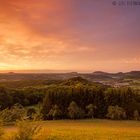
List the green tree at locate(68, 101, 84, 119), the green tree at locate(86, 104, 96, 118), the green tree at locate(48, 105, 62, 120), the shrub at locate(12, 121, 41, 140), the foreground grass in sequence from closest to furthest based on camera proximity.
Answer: the shrub at locate(12, 121, 41, 140), the foreground grass, the green tree at locate(68, 101, 84, 119), the green tree at locate(48, 105, 62, 120), the green tree at locate(86, 104, 96, 118)

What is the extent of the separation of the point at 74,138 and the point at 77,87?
168 feet

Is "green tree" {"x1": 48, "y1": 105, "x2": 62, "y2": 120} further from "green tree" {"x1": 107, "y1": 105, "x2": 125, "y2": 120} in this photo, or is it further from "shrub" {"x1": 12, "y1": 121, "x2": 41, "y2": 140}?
"shrub" {"x1": 12, "y1": 121, "x2": 41, "y2": 140}

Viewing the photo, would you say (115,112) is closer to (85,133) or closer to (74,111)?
(74,111)

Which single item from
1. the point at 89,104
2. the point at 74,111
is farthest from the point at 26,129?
the point at 89,104

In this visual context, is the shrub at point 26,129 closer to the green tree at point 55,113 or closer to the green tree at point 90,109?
the green tree at point 55,113

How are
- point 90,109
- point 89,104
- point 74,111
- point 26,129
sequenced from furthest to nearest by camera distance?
point 89,104 < point 90,109 < point 74,111 < point 26,129

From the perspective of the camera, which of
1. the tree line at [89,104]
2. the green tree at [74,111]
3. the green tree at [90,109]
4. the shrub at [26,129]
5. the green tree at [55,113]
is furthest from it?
the green tree at [90,109]

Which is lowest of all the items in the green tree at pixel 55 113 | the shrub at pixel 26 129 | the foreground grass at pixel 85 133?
the green tree at pixel 55 113

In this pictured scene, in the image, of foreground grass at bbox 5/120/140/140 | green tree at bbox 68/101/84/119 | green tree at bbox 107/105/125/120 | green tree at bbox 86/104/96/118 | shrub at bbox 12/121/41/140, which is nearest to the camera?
shrub at bbox 12/121/41/140

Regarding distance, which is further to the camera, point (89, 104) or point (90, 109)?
point (89, 104)

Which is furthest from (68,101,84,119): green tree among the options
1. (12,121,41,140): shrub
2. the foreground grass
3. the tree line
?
(12,121,41,140): shrub

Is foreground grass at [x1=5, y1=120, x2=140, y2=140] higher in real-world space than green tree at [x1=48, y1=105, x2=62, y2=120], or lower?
higher

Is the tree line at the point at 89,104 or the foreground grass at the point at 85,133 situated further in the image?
the tree line at the point at 89,104

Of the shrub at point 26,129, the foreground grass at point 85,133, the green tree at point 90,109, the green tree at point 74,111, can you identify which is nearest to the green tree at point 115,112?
the foreground grass at point 85,133
